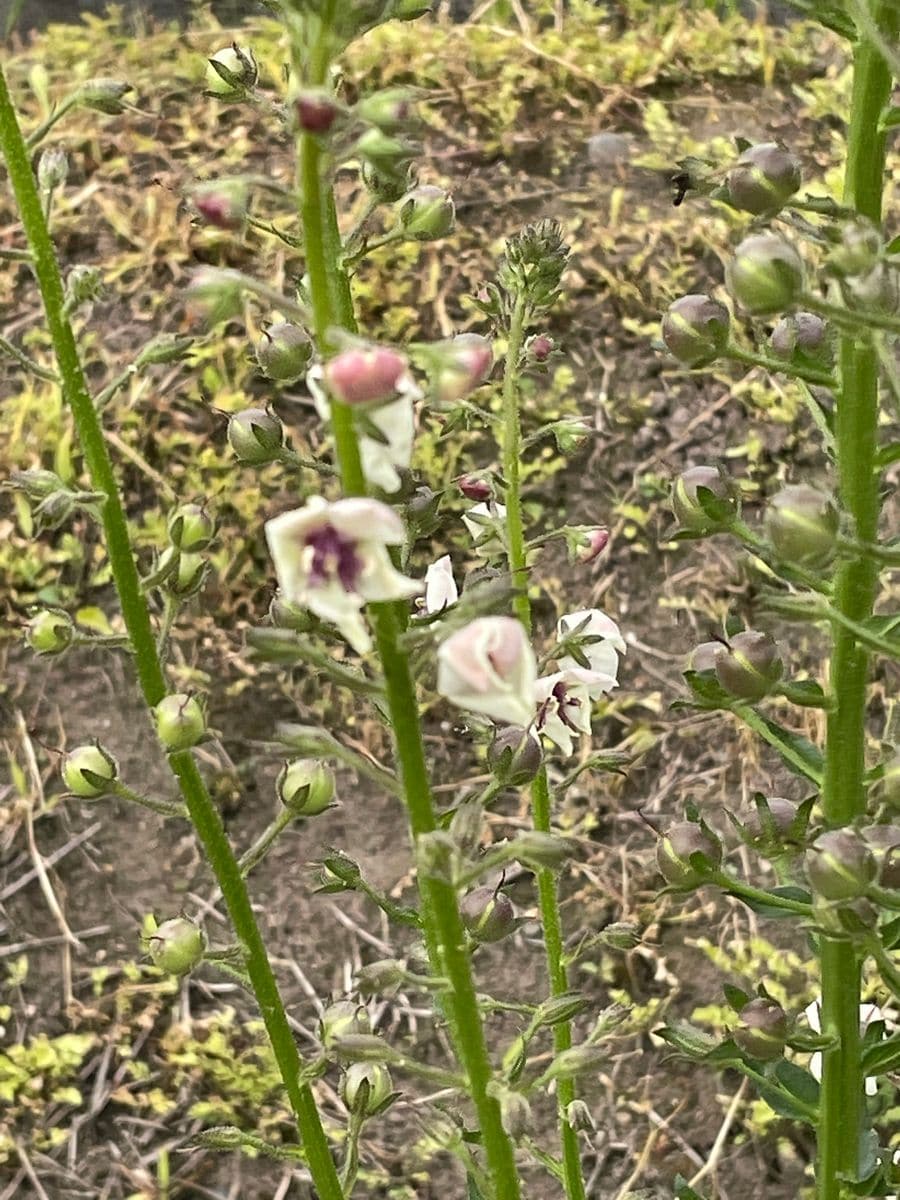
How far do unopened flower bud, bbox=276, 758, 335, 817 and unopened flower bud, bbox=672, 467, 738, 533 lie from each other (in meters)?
0.37

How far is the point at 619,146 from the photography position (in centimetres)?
292

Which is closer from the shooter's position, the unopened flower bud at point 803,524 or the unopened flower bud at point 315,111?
the unopened flower bud at point 315,111

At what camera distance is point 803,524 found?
94 cm

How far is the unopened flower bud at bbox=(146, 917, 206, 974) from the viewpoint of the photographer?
3.75 ft

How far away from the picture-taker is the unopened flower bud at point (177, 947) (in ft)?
3.75

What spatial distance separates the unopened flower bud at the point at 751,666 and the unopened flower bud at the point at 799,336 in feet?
0.77

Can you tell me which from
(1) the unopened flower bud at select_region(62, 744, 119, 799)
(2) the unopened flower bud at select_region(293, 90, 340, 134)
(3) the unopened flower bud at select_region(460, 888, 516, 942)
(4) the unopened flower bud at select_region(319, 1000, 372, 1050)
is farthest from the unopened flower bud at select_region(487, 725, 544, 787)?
(2) the unopened flower bud at select_region(293, 90, 340, 134)

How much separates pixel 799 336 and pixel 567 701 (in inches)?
16.7

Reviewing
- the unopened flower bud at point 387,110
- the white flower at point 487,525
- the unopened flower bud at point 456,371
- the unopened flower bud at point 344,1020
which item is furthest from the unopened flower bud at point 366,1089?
the unopened flower bud at point 387,110

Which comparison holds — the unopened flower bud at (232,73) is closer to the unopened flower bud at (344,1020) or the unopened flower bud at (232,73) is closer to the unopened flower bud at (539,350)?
the unopened flower bud at (539,350)

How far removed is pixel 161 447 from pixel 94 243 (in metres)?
0.55

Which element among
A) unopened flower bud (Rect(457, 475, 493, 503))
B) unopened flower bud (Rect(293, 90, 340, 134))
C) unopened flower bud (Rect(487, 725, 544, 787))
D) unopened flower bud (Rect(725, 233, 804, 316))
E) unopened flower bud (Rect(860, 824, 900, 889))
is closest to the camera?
unopened flower bud (Rect(293, 90, 340, 134))

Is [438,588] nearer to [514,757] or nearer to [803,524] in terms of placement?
[514,757]

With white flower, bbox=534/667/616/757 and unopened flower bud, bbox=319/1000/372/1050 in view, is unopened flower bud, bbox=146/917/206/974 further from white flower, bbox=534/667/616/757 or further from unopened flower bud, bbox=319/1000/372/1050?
white flower, bbox=534/667/616/757
